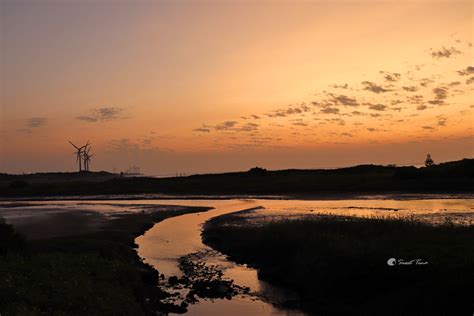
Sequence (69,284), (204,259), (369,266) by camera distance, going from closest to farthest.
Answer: (69,284) < (369,266) < (204,259)

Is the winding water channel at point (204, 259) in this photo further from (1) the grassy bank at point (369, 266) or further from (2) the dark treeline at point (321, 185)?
(2) the dark treeline at point (321, 185)

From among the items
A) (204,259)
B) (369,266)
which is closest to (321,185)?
(204,259)

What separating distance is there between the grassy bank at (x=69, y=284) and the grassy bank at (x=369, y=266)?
337 inches

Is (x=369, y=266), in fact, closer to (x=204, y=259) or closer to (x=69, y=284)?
(x=69, y=284)

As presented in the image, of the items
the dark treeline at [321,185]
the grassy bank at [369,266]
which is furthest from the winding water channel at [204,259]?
the dark treeline at [321,185]

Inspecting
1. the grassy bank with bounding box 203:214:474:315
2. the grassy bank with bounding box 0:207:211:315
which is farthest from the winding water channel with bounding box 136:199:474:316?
the grassy bank with bounding box 0:207:211:315

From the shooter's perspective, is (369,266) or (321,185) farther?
(321,185)

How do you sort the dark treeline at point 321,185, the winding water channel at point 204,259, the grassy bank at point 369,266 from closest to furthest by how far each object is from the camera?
the grassy bank at point 369,266
the winding water channel at point 204,259
the dark treeline at point 321,185

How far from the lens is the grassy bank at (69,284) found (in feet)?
52.2

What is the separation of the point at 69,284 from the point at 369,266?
14.9m

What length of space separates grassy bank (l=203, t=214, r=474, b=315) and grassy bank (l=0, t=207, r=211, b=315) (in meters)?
8.55

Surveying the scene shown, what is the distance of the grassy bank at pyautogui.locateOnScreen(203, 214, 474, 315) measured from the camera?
20.4 m

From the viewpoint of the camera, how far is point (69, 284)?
61.4 ft

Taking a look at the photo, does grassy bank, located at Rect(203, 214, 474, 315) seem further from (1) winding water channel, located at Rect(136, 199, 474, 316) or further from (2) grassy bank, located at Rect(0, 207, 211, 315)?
(2) grassy bank, located at Rect(0, 207, 211, 315)
